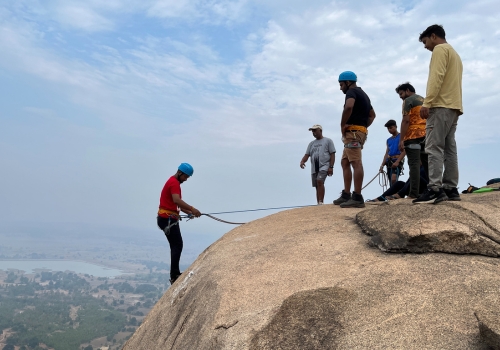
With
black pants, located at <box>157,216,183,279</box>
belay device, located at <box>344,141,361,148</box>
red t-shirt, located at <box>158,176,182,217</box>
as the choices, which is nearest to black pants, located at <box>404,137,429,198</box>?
belay device, located at <box>344,141,361,148</box>

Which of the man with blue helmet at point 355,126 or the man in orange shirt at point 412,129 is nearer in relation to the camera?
the man with blue helmet at point 355,126

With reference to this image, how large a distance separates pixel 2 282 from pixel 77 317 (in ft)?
315

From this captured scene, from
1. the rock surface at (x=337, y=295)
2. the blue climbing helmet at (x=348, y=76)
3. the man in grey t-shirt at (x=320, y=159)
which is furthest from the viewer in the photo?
the man in grey t-shirt at (x=320, y=159)

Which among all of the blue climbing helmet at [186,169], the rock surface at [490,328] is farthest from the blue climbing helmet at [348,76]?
the rock surface at [490,328]

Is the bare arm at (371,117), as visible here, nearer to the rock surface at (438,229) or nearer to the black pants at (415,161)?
the black pants at (415,161)

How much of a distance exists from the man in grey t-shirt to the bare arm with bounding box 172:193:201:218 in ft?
10.5

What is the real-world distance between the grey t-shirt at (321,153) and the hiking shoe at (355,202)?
2725 millimetres

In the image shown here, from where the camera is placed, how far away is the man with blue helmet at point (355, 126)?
7785mm

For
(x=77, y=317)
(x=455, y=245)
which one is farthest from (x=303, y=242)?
(x=77, y=317)

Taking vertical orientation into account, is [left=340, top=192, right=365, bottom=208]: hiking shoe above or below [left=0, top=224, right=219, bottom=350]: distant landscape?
above

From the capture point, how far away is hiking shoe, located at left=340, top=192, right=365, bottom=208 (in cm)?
778

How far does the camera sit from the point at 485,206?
20.1ft

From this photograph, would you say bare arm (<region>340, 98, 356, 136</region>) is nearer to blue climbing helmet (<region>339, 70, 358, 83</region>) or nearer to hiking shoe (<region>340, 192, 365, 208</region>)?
blue climbing helmet (<region>339, 70, 358, 83</region>)

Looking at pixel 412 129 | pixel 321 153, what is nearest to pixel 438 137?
pixel 412 129
